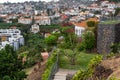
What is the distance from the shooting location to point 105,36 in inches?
676

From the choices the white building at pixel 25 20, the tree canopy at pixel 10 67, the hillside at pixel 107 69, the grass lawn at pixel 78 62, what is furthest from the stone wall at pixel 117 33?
the white building at pixel 25 20

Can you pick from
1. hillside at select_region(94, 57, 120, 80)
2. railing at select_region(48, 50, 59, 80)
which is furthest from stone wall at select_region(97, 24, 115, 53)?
hillside at select_region(94, 57, 120, 80)

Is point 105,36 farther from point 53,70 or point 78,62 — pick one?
point 53,70

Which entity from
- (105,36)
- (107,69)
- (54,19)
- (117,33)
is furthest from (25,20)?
(107,69)

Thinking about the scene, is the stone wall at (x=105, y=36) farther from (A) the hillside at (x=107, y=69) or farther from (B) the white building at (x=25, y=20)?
(B) the white building at (x=25, y=20)

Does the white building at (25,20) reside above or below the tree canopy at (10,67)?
below

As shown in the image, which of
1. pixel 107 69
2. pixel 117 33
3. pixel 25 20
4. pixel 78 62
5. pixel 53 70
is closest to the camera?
pixel 107 69

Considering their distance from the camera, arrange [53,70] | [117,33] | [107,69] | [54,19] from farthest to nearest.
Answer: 1. [54,19]
2. [117,33]
3. [53,70]
4. [107,69]

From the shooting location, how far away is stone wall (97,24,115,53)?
55.6 ft

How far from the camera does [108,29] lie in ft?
55.9

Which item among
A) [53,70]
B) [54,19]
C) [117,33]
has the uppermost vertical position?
[117,33]

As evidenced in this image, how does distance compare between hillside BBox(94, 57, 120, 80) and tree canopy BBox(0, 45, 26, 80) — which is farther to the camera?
tree canopy BBox(0, 45, 26, 80)

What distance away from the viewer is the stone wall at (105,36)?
16.9 m

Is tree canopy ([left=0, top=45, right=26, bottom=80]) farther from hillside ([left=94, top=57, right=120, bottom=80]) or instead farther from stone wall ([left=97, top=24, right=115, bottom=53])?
hillside ([left=94, top=57, right=120, bottom=80])
